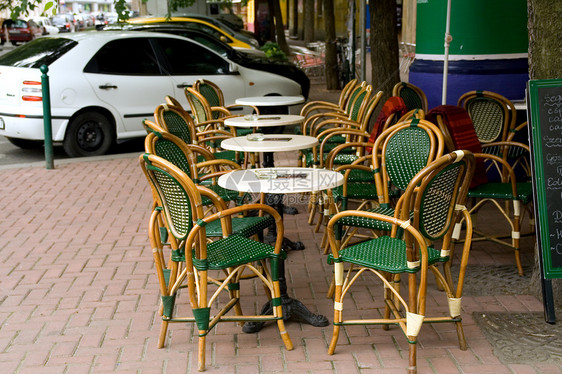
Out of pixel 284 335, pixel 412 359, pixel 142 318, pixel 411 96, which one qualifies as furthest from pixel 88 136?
pixel 412 359

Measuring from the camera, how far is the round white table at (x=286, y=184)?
13.7 ft

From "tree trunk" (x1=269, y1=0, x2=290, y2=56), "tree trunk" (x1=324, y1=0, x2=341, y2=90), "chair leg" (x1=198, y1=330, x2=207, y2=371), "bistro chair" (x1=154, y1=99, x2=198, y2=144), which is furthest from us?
"tree trunk" (x1=269, y1=0, x2=290, y2=56)

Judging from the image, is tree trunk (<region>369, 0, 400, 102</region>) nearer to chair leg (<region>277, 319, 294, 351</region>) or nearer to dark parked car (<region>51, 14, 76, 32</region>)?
chair leg (<region>277, 319, 294, 351</region>)

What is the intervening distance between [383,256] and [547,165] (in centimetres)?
125

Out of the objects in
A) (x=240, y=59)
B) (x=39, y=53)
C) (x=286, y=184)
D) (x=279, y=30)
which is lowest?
(x=286, y=184)

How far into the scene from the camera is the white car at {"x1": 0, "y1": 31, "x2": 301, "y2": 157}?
30.6 feet

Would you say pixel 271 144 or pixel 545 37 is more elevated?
pixel 545 37

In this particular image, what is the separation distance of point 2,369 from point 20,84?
595 centimetres

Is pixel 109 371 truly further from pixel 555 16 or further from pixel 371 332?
pixel 555 16

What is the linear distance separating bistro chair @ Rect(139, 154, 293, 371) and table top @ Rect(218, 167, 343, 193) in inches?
5.1

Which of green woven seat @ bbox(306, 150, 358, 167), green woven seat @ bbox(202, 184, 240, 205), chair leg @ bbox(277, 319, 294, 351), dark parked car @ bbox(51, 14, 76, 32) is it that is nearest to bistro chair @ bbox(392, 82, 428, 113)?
green woven seat @ bbox(306, 150, 358, 167)

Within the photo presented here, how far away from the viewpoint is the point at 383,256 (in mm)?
4055

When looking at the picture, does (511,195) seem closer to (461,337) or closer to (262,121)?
(461,337)

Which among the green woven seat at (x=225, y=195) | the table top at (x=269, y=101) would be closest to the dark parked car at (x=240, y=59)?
the table top at (x=269, y=101)
